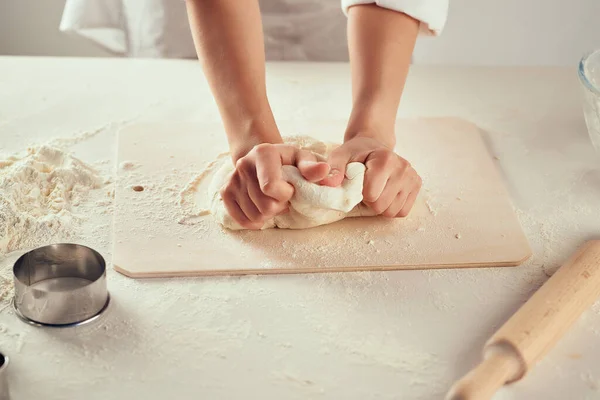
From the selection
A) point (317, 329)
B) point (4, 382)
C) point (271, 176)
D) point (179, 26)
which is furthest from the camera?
point (179, 26)

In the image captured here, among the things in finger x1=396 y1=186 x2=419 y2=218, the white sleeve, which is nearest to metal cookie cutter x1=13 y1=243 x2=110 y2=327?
finger x1=396 y1=186 x2=419 y2=218

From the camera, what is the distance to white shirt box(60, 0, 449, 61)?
5.18 feet

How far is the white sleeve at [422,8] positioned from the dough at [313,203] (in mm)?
325

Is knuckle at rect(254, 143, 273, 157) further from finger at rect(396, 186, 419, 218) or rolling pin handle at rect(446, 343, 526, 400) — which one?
rolling pin handle at rect(446, 343, 526, 400)

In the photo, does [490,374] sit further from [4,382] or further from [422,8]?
[422,8]

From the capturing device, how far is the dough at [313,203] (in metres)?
1.02

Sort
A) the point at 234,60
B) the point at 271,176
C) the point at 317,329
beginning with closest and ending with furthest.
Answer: the point at 317,329
the point at 271,176
the point at 234,60

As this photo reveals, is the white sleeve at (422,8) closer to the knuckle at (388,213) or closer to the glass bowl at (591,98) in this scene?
the glass bowl at (591,98)

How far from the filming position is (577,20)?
85.8 inches

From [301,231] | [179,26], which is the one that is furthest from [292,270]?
[179,26]

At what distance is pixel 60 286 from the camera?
3.07 ft

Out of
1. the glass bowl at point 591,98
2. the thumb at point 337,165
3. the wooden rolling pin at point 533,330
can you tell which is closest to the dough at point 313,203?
the thumb at point 337,165

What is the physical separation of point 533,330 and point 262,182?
0.39m

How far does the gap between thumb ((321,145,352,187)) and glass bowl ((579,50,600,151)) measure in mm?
408
